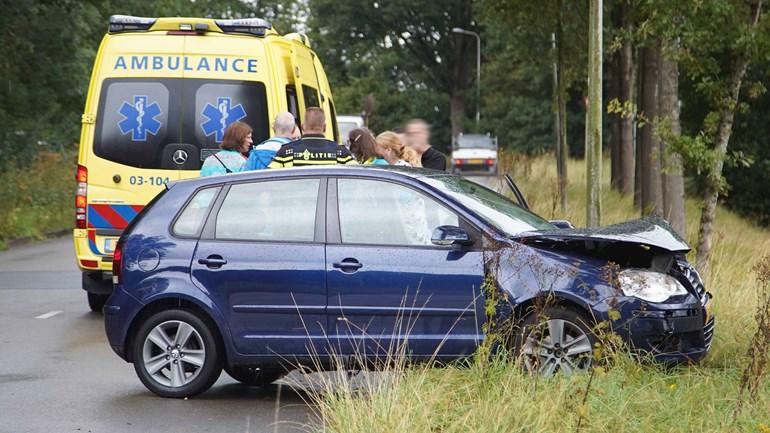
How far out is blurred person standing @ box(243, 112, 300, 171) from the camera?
11344 mm

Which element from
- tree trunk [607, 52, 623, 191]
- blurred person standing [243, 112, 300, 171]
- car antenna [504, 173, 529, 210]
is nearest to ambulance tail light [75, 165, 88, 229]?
blurred person standing [243, 112, 300, 171]

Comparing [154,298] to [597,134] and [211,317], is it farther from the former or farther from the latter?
[597,134]

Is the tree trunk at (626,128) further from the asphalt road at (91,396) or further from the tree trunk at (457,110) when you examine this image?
the tree trunk at (457,110)

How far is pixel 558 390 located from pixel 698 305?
1.78 meters

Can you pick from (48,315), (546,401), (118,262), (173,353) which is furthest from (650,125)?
(546,401)

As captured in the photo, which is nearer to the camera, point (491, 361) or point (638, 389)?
point (638, 389)

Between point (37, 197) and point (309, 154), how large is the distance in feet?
60.9

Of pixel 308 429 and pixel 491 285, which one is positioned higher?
pixel 491 285

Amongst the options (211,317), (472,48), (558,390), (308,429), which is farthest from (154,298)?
A: (472,48)

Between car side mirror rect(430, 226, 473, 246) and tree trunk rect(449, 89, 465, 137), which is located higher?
car side mirror rect(430, 226, 473, 246)

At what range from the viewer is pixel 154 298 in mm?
8906

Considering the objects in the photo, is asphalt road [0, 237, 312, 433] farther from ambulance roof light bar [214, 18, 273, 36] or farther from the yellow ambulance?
ambulance roof light bar [214, 18, 273, 36]

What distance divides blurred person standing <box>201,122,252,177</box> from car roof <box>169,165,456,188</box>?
2.19 m

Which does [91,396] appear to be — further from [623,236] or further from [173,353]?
[623,236]
